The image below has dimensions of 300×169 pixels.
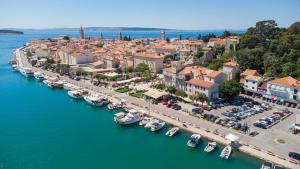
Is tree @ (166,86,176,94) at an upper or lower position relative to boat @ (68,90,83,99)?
upper

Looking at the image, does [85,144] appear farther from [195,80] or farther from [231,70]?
[231,70]

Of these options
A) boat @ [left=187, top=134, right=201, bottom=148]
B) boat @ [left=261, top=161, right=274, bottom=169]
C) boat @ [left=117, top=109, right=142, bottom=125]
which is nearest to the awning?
boat @ [left=187, top=134, right=201, bottom=148]

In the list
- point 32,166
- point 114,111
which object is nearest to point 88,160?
point 32,166

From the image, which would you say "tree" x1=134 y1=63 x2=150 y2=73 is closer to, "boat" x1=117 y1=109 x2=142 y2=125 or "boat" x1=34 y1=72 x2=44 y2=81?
"boat" x1=34 y1=72 x2=44 y2=81

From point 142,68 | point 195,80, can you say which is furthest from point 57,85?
point 195,80

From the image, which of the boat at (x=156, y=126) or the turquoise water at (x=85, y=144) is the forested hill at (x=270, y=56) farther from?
the turquoise water at (x=85, y=144)

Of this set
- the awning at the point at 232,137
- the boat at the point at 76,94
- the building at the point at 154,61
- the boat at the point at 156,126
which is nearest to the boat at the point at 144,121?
the boat at the point at 156,126
